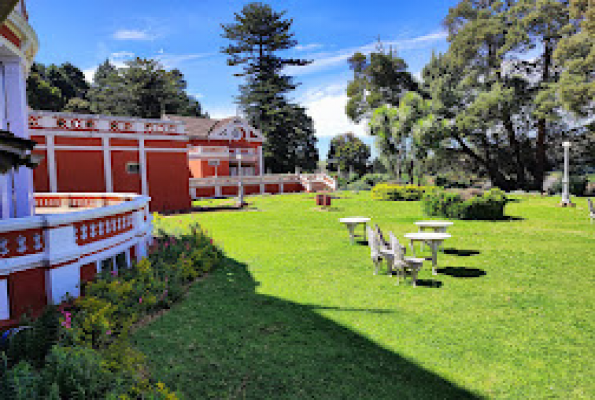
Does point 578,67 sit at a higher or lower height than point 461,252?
higher

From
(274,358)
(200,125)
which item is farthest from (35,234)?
(200,125)

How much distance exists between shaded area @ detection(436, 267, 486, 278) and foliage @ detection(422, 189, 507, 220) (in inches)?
352

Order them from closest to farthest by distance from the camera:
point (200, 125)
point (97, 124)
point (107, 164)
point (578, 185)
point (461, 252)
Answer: point (461, 252)
point (97, 124)
point (107, 164)
point (578, 185)
point (200, 125)

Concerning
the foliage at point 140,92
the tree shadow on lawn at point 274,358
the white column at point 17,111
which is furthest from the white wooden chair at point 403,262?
the foliage at point 140,92

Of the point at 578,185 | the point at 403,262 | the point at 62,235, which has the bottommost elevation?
the point at 403,262

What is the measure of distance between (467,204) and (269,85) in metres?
A: 39.4

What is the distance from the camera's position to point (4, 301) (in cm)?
470

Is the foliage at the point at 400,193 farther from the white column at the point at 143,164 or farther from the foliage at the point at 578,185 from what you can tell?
the white column at the point at 143,164

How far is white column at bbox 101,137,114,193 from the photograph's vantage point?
20.5 meters

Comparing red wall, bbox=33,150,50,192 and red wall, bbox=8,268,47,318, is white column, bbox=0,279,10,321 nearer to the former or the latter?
red wall, bbox=8,268,47,318

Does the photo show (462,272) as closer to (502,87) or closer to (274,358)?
(274,358)

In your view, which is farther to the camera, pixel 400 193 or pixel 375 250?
pixel 400 193

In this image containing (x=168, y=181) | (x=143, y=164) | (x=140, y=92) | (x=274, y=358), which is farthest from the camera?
(x=140, y=92)

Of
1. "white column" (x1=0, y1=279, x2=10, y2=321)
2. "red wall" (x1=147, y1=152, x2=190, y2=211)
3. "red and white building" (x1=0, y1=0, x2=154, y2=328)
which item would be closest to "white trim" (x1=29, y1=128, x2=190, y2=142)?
"red wall" (x1=147, y1=152, x2=190, y2=211)
